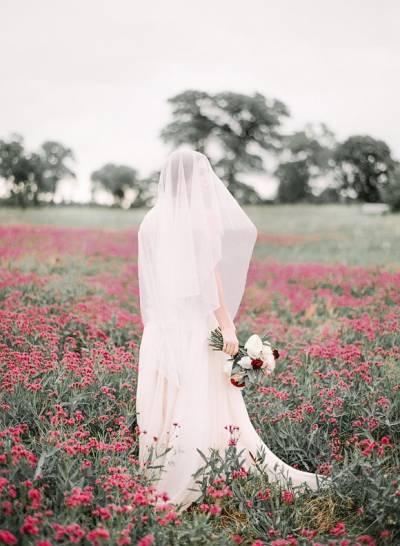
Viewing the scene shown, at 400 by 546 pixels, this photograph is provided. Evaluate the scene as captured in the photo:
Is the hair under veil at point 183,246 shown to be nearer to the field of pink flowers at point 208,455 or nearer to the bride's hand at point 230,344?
the bride's hand at point 230,344

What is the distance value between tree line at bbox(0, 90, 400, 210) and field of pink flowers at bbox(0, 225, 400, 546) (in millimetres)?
7713

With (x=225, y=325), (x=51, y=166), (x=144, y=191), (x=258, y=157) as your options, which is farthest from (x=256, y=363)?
(x=258, y=157)

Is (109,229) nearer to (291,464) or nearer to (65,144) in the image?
(65,144)

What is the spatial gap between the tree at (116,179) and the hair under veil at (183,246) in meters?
10.6

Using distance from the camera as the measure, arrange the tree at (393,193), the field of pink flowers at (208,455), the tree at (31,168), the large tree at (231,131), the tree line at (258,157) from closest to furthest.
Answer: the field of pink flowers at (208,455) → the tree at (31,168) → the tree line at (258,157) → the tree at (393,193) → the large tree at (231,131)

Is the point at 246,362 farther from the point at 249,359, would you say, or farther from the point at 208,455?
the point at 208,455

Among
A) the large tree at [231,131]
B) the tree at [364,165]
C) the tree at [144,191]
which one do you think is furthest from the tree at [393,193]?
the tree at [144,191]

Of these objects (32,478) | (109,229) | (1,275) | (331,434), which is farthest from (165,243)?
(109,229)

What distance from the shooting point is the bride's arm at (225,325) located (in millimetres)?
3457

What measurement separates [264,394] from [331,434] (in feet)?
3.01

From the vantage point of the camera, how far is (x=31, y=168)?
1234 centimetres

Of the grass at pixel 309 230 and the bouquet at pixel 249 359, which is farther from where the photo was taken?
the grass at pixel 309 230

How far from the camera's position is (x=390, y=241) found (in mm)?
13242

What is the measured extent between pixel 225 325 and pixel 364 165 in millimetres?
17428
